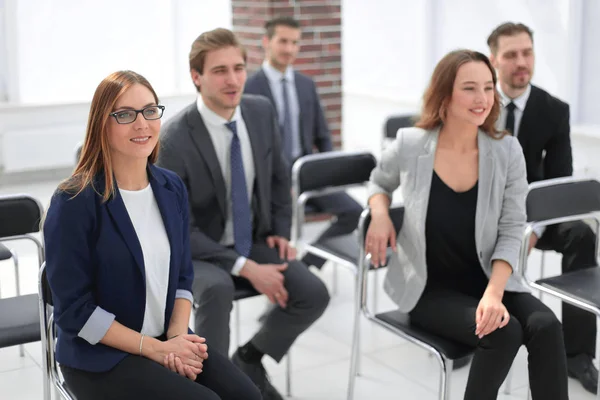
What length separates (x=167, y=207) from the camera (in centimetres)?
218

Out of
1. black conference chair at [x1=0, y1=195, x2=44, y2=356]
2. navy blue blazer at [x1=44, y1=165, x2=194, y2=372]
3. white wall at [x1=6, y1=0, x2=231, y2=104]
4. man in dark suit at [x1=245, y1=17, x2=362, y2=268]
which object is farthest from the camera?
white wall at [x1=6, y1=0, x2=231, y2=104]

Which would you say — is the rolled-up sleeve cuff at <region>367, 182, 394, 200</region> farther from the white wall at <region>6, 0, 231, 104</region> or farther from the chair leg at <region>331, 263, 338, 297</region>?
the white wall at <region>6, 0, 231, 104</region>

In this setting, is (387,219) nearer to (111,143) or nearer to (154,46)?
(111,143)

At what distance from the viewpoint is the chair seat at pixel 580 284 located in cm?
273

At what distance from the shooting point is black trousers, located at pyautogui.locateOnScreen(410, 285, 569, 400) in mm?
2455

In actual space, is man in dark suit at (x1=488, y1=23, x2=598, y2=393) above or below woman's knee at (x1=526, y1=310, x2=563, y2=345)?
above

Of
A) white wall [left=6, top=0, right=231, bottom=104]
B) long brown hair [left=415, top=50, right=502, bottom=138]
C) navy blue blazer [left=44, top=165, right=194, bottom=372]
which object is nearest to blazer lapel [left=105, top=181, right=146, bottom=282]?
navy blue blazer [left=44, top=165, right=194, bottom=372]

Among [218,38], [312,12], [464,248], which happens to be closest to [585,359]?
[464,248]

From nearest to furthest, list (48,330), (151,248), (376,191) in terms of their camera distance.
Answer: (151,248) → (48,330) → (376,191)

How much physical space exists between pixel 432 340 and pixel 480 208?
1.46ft

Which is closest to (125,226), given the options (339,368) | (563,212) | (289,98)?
(339,368)

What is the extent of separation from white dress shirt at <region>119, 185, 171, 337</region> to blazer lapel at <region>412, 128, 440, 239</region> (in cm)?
88

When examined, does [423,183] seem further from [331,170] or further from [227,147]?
[331,170]

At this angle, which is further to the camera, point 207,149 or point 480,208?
point 207,149
